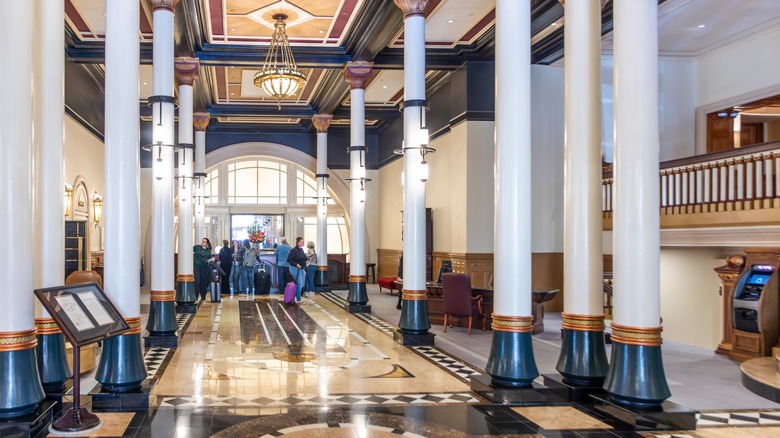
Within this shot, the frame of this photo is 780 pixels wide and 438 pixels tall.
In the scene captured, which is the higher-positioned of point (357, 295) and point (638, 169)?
point (638, 169)

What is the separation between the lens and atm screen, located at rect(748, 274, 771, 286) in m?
8.23

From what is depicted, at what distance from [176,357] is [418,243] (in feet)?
10.8

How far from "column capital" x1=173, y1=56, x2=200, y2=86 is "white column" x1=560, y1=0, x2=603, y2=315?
8.10 metres

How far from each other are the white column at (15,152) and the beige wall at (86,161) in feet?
29.7

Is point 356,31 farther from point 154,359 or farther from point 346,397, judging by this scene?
point 346,397

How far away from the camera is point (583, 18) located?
5.91 meters

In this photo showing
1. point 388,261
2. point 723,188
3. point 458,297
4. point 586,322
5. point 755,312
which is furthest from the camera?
point 388,261

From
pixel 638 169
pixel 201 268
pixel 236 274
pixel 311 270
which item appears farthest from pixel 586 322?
pixel 236 274

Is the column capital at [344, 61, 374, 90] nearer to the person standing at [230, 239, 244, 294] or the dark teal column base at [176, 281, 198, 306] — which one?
the dark teal column base at [176, 281, 198, 306]

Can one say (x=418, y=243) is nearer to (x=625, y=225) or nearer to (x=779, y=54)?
(x=625, y=225)

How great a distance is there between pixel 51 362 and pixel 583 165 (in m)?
4.74

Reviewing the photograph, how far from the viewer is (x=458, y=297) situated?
33.3 feet

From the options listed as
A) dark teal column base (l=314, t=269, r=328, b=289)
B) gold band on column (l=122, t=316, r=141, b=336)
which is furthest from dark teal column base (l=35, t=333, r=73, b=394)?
dark teal column base (l=314, t=269, r=328, b=289)

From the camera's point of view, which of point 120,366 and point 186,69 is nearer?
point 120,366
